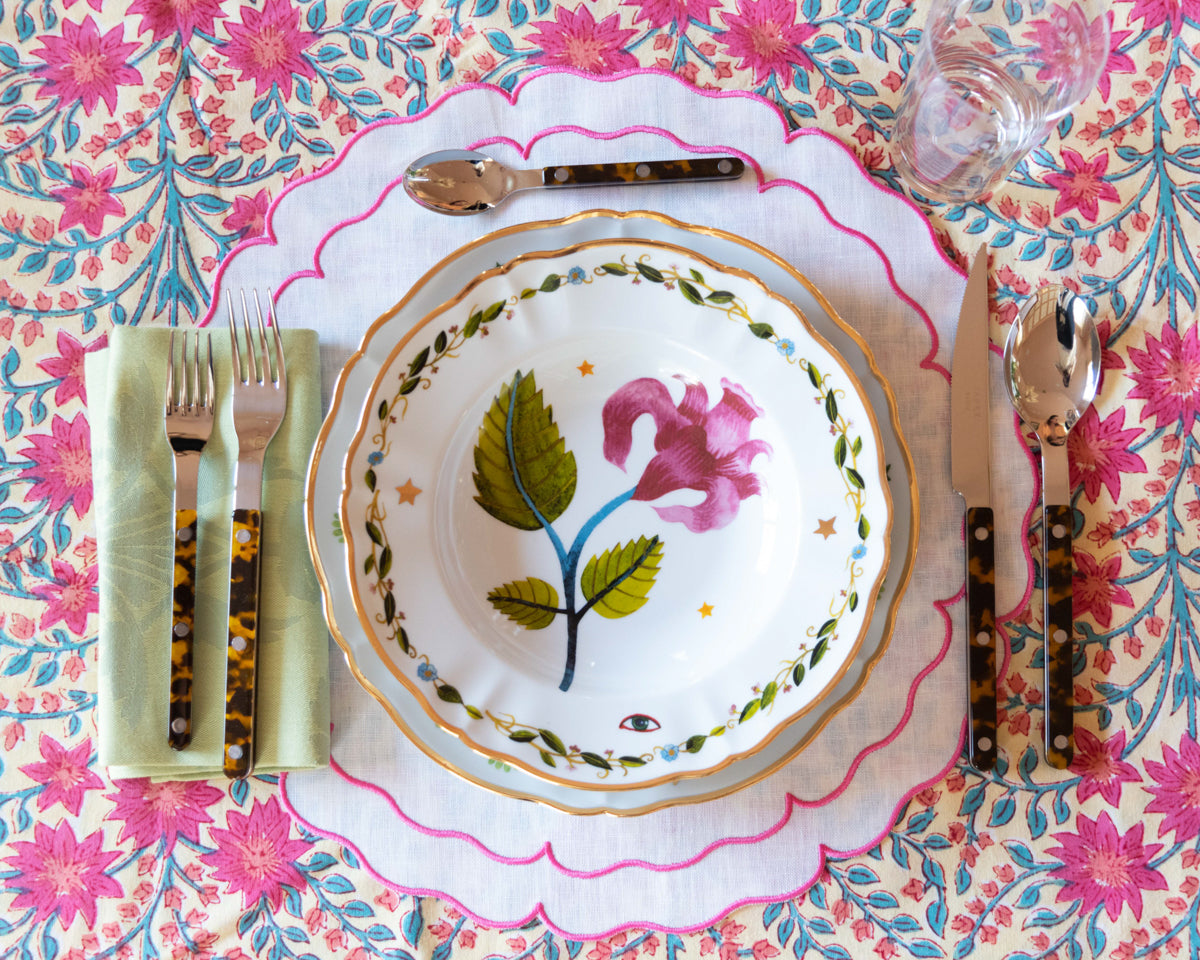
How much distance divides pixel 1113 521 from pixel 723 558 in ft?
1.13

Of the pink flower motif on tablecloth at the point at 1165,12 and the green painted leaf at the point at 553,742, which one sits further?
the pink flower motif on tablecloth at the point at 1165,12

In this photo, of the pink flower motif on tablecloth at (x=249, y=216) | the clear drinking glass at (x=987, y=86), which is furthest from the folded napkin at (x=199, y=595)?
the clear drinking glass at (x=987, y=86)

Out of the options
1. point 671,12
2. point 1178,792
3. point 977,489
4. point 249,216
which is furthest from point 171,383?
point 1178,792

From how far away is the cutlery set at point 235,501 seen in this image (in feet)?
2.13

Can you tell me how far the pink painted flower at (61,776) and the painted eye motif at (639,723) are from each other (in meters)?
0.45

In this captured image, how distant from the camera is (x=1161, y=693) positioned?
700 mm

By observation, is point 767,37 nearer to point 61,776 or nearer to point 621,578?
point 621,578

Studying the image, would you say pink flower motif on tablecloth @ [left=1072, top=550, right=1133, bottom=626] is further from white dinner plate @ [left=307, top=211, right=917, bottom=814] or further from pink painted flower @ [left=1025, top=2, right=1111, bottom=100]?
pink painted flower @ [left=1025, top=2, right=1111, bottom=100]

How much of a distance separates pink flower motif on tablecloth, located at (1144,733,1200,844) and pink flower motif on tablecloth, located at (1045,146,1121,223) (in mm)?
472

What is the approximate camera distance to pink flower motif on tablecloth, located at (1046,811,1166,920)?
0.69m

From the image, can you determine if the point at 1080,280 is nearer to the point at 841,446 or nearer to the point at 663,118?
the point at 841,446

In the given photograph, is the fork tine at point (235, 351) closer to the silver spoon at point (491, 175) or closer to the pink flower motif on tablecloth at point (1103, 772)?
the silver spoon at point (491, 175)

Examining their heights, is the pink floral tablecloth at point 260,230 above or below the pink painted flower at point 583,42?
below

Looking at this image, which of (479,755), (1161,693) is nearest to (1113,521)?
(1161,693)
